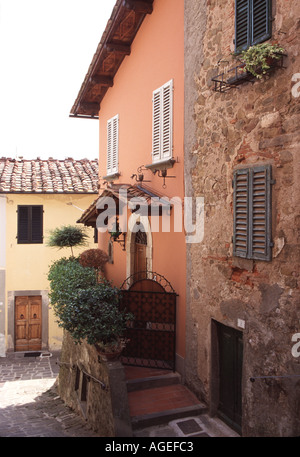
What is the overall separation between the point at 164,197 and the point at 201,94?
238 cm

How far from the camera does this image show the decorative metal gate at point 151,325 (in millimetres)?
8289

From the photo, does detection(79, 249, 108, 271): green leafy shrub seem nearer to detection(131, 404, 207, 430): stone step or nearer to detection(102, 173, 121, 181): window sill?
detection(102, 173, 121, 181): window sill

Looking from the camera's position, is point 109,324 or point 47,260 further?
point 47,260

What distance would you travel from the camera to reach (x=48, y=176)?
16984 mm

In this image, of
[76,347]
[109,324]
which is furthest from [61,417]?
[109,324]

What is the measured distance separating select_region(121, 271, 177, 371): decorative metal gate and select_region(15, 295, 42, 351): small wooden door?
29.4ft

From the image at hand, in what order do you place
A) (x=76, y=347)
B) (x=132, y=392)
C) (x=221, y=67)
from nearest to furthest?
1. (x=221, y=67)
2. (x=132, y=392)
3. (x=76, y=347)

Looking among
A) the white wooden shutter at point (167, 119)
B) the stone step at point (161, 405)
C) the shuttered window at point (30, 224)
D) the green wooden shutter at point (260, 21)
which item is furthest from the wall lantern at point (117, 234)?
the green wooden shutter at point (260, 21)

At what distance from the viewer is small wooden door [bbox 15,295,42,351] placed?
641 inches

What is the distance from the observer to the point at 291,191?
5211 millimetres

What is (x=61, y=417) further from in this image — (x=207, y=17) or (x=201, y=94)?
(x=207, y=17)

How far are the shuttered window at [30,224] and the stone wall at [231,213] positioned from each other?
10005 mm

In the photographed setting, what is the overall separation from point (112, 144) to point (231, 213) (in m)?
7.02

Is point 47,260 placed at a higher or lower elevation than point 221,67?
lower
